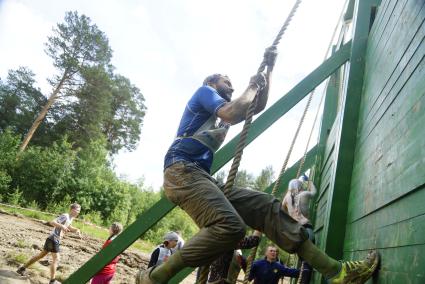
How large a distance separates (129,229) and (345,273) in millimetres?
1831

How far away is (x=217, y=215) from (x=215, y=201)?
0.08 metres

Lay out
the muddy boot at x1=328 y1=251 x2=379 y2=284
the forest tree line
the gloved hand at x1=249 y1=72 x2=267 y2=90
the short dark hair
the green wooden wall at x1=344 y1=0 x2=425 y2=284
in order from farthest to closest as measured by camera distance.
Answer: the forest tree line
the short dark hair
the gloved hand at x1=249 y1=72 x2=267 y2=90
the muddy boot at x1=328 y1=251 x2=379 y2=284
the green wooden wall at x1=344 y1=0 x2=425 y2=284

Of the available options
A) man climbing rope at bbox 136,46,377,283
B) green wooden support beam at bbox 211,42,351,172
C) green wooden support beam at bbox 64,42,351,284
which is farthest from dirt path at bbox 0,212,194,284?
man climbing rope at bbox 136,46,377,283

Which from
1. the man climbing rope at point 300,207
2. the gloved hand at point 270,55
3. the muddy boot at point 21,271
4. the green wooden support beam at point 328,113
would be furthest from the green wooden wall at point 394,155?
the muddy boot at point 21,271

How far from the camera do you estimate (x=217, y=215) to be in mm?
1950

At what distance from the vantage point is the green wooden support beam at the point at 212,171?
3.13 m

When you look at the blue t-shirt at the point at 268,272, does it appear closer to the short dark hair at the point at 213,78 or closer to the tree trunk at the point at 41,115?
the short dark hair at the point at 213,78

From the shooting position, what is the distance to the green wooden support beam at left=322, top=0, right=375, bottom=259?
2.84m

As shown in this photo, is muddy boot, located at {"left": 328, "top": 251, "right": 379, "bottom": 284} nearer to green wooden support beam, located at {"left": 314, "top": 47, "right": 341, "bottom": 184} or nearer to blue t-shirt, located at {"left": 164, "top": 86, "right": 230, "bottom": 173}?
blue t-shirt, located at {"left": 164, "top": 86, "right": 230, "bottom": 173}

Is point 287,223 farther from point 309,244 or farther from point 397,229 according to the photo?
point 397,229

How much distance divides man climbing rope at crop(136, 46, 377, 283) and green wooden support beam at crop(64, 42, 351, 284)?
2.15 feet

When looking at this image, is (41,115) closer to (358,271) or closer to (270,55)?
(270,55)

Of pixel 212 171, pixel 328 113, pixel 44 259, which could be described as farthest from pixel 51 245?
pixel 328 113

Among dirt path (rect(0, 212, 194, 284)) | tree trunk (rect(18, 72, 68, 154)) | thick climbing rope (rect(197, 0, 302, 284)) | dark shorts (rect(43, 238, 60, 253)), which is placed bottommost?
dirt path (rect(0, 212, 194, 284))
